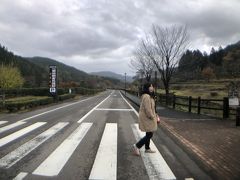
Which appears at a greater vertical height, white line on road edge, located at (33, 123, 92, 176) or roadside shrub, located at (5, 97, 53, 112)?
roadside shrub, located at (5, 97, 53, 112)

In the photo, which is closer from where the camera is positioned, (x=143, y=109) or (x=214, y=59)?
(x=143, y=109)

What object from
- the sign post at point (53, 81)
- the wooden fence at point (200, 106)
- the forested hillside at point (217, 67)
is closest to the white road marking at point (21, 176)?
the wooden fence at point (200, 106)

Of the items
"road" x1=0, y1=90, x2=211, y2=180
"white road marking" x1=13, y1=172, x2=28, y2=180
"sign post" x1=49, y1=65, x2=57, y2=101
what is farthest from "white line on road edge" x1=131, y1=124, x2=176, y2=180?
"sign post" x1=49, y1=65, x2=57, y2=101

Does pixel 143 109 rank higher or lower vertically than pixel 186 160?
higher

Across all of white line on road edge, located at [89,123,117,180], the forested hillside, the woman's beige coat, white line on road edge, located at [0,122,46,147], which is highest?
the forested hillside

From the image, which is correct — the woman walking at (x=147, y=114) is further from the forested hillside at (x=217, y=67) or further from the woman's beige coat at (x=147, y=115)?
the forested hillside at (x=217, y=67)

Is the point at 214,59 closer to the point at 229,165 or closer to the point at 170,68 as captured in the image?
the point at 170,68

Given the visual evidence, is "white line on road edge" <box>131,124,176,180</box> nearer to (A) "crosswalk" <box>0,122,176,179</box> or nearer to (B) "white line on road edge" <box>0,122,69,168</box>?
(A) "crosswalk" <box>0,122,176,179</box>

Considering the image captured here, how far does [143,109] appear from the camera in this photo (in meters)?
7.54

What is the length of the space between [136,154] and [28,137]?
13.1ft

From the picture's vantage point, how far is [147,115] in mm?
7441

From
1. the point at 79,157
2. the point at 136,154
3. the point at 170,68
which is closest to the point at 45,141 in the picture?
the point at 79,157

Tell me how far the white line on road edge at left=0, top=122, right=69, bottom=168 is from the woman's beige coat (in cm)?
292

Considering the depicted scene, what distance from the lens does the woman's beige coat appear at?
7387 mm
